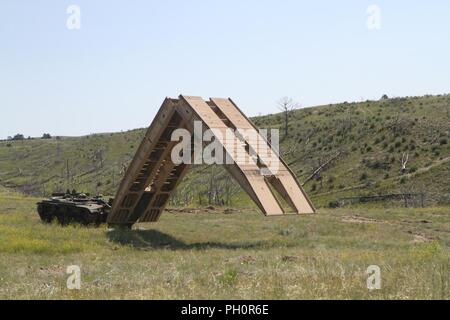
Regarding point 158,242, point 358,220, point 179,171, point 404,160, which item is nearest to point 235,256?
point 158,242

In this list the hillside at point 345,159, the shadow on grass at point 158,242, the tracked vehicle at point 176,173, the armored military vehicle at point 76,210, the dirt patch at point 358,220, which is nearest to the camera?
the tracked vehicle at point 176,173

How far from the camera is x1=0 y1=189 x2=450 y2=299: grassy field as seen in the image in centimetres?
704

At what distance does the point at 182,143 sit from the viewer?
18219mm

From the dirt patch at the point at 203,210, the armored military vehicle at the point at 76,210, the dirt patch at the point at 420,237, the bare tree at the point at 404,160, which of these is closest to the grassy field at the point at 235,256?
the dirt patch at the point at 420,237

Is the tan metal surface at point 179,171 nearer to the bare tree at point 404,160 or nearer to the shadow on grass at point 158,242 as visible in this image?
the shadow on grass at point 158,242

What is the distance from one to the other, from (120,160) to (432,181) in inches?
1900

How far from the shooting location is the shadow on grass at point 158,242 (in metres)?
15.8

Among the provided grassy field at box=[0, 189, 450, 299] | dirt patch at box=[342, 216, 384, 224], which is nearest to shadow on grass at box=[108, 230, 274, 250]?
grassy field at box=[0, 189, 450, 299]

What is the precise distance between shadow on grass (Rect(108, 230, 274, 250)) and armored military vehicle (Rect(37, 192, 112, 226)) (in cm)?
206

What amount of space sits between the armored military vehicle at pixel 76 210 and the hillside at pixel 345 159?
19.8 meters

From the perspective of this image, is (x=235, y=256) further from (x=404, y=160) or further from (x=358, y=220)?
(x=404, y=160)

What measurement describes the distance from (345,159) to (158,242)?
39031 mm
